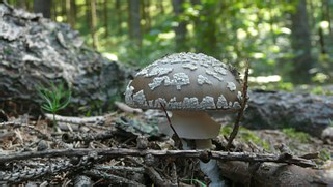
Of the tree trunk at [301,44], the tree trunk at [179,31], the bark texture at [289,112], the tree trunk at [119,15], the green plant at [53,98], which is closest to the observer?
the green plant at [53,98]

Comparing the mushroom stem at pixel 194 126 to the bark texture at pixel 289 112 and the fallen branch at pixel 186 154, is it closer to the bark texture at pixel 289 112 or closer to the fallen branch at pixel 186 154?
the fallen branch at pixel 186 154

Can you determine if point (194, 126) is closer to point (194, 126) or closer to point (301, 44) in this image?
point (194, 126)

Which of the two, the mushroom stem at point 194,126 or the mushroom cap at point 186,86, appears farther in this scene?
the mushroom stem at point 194,126

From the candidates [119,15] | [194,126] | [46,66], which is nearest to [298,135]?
[194,126]

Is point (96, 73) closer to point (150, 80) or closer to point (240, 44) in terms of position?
point (150, 80)

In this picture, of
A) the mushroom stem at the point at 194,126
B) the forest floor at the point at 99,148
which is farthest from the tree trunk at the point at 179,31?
the mushroom stem at the point at 194,126

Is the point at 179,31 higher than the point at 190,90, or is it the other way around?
the point at 179,31

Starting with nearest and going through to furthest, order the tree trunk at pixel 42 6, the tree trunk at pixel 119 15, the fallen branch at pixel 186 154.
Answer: the fallen branch at pixel 186 154 → the tree trunk at pixel 42 6 → the tree trunk at pixel 119 15

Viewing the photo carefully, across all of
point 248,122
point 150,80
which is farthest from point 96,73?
point 150,80
